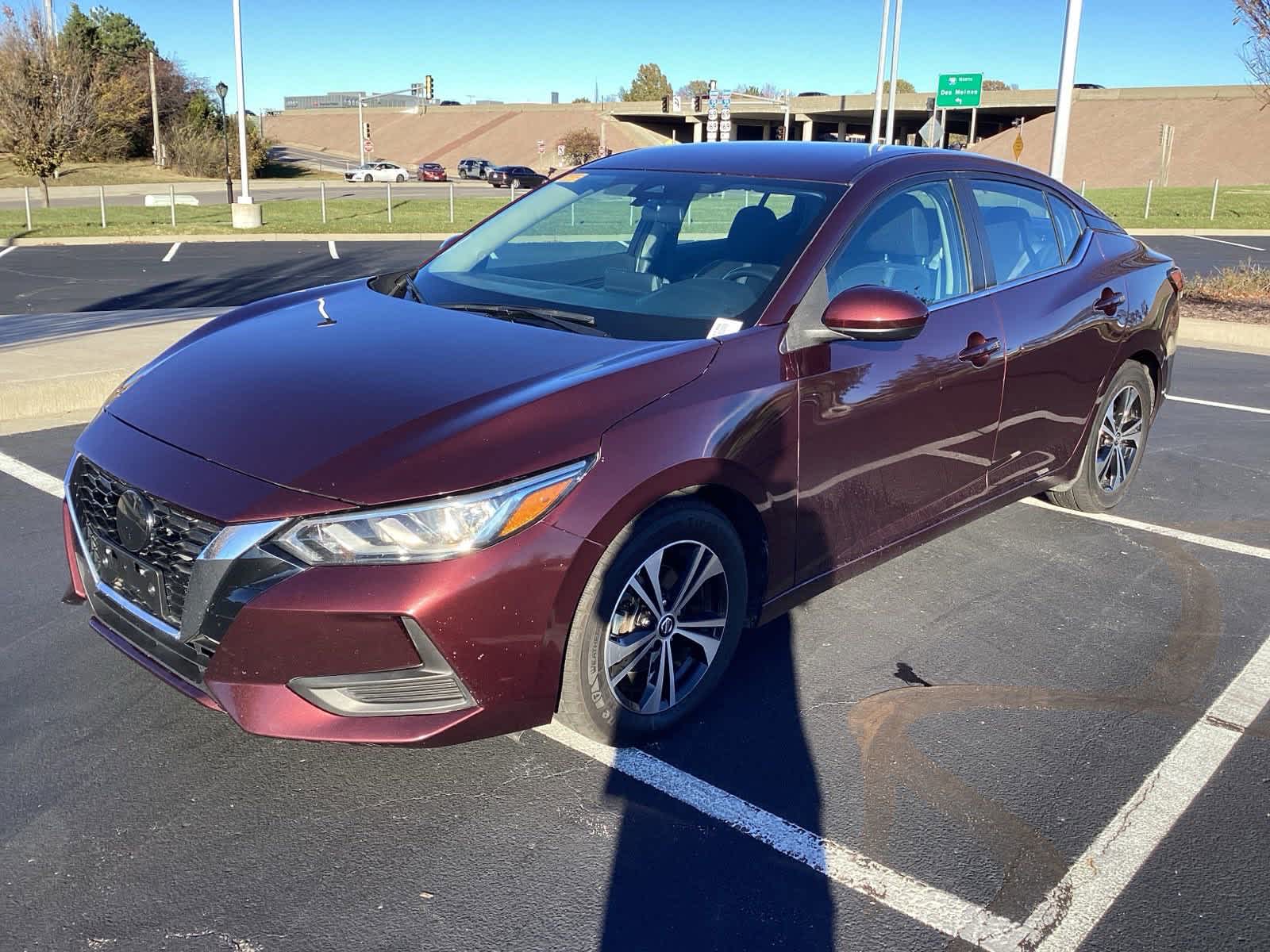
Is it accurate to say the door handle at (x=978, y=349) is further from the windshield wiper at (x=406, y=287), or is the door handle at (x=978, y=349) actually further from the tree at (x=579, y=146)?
the tree at (x=579, y=146)

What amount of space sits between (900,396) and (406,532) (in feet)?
6.53

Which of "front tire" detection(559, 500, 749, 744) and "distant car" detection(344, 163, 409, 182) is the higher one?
"distant car" detection(344, 163, 409, 182)

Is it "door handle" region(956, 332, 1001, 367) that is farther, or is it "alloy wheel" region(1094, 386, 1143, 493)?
"alloy wheel" region(1094, 386, 1143, 493)

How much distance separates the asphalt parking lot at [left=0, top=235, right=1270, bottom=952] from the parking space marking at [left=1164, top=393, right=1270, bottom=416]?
177 inches

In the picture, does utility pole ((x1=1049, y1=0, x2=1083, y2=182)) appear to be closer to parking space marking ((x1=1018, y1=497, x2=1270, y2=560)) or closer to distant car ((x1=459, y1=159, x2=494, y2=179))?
parking space marking ((x1=1018, y1=497, x2=1270, y2=560))

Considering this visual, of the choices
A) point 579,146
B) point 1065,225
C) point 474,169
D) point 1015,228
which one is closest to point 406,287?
point 1015,228

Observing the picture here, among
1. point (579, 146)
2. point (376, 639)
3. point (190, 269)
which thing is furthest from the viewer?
point (579, 146)

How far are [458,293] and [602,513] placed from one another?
5.02 feet

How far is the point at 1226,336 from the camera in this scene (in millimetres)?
12383

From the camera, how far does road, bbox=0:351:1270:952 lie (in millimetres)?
2709

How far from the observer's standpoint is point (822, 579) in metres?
4.00

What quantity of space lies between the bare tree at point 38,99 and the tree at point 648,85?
311 ft

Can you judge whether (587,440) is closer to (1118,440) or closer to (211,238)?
(1118,440)

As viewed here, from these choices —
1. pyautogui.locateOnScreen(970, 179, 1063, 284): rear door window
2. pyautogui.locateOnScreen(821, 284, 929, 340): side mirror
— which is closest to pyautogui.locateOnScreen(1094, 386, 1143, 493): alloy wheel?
pyautogui.locateOnScreen(970, 179, 1063, 284): rear door window
